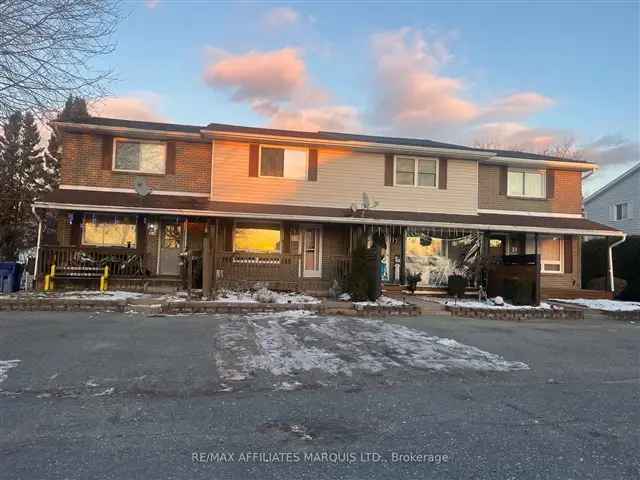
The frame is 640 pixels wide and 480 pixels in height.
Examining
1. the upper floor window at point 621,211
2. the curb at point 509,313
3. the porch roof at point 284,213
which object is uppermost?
the upper floor window at point 621,211

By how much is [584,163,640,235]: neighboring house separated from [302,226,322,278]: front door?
2089 cm

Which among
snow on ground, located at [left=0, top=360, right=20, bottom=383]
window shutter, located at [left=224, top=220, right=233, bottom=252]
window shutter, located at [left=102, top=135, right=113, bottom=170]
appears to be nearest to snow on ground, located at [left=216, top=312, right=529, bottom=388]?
snow on ground, located at [left=0, top=360, right=20, bottom=383]

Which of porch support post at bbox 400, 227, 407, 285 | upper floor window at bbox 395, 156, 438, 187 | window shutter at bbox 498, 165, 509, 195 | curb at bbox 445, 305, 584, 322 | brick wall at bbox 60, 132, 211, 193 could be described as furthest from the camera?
window shutter at bbox 498, 165, 509, 195

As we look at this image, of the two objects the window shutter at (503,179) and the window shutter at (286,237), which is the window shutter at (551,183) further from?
the window shutter at (286,237)

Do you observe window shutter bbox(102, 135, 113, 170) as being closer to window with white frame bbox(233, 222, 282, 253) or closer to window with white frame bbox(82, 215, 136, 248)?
window with white frame bbox(82, 215, 136, 248)

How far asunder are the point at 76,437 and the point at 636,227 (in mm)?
30803

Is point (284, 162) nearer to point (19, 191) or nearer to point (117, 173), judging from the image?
point (117, 173)

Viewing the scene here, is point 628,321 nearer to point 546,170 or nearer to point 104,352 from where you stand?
point 546,170

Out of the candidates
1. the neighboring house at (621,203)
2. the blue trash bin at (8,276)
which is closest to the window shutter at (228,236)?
the blue trash bin at (8,276)

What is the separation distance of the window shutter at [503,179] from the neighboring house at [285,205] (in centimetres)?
4

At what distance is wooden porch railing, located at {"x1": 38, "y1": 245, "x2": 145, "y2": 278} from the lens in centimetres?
1338

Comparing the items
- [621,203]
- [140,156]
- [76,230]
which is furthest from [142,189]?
[621,203]

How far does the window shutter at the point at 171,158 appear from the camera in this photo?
51.1 ft

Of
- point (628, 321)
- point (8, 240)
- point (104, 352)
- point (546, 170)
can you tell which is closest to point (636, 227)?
point (546, 170)
